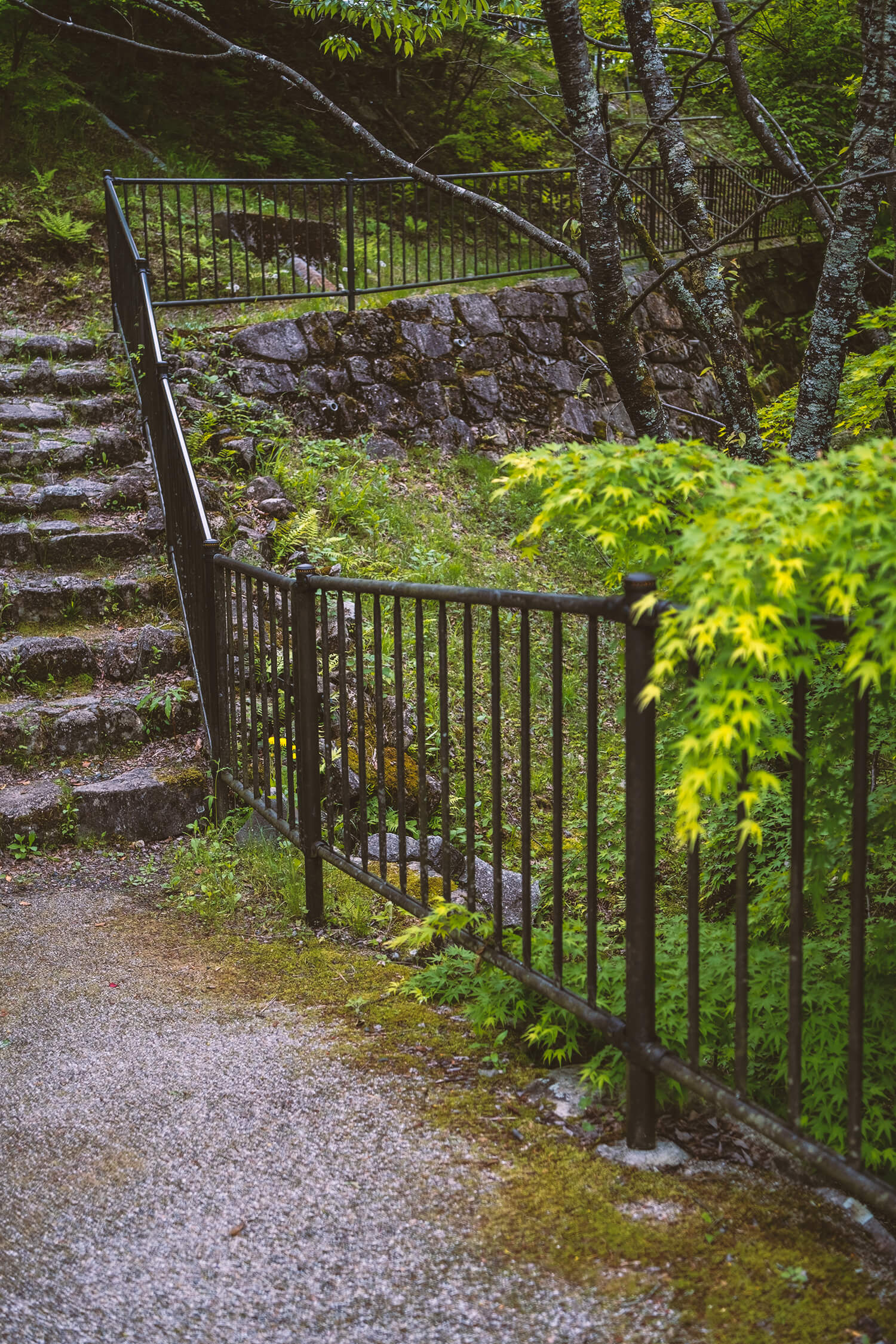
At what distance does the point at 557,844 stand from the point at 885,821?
72 centimetres

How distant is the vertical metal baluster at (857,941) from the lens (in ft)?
5.07

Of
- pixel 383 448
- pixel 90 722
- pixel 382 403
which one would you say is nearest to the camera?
pixel 90 722

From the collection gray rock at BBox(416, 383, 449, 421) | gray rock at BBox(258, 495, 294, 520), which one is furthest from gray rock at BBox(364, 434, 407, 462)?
gray rock at BBox(258, 495, 294, 520)

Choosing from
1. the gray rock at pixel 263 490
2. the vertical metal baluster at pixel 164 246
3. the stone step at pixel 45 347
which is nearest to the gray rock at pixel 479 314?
the vertical metal baluster at pixel 164 246

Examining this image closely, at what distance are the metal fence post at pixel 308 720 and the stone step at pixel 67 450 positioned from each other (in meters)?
3.90

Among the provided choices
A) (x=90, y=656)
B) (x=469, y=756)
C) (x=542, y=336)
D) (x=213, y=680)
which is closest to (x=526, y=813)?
(x=469, y=756)

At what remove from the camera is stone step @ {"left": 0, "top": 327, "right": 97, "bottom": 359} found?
7.50 metres

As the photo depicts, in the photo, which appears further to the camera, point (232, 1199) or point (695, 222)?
point (695, 222)

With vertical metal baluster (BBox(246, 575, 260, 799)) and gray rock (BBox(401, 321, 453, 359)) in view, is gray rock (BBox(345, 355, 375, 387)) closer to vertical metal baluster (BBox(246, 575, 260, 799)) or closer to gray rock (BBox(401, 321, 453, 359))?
gray rock (BBox(401, 321, 453, 359))

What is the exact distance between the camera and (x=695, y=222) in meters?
4.84

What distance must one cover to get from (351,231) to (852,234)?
608cm

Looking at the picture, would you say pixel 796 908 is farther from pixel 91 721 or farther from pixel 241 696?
pixel 91 721

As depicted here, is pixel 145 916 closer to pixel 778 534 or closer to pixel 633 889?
pixel 633 889

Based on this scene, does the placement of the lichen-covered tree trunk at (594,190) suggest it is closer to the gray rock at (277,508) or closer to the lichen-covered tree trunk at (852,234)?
the lichen-covered tree trunk at (852,234)
